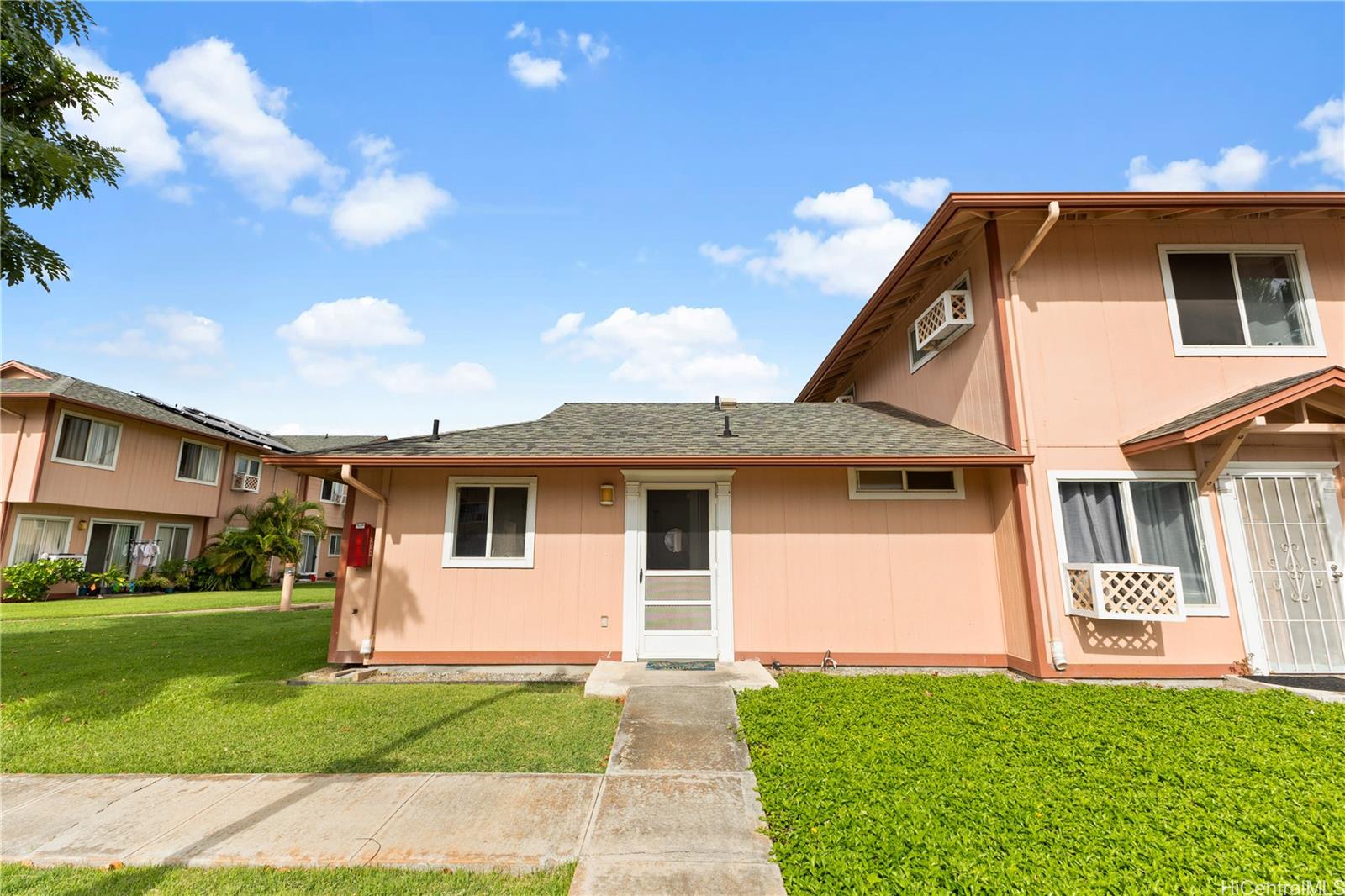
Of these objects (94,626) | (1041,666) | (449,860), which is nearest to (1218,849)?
(1041,666)

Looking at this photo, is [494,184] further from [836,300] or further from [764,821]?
[764,821]

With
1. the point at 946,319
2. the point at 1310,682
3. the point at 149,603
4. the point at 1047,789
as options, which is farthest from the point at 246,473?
the point at 1310,682

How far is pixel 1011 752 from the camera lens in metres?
3.85

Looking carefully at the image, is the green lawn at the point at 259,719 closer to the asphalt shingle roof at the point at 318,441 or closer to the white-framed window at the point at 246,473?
the white-framed window at the point at 246,473

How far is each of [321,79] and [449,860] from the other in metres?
10.7

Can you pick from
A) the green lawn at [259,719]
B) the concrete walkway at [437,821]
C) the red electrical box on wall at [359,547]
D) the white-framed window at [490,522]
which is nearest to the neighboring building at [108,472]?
the green lawn at [259,719]

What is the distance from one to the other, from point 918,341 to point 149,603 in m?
18.7

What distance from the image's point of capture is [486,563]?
6.75 m

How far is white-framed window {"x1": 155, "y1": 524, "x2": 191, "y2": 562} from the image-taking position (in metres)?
17.1

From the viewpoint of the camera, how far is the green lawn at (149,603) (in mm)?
11250

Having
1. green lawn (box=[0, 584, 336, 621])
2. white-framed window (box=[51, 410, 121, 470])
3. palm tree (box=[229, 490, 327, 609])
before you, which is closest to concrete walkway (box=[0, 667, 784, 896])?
green lawn (box=[0, 584, 336, 621])

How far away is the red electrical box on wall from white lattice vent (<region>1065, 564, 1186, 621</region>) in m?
8.49

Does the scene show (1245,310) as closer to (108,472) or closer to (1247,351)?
(1247,351)

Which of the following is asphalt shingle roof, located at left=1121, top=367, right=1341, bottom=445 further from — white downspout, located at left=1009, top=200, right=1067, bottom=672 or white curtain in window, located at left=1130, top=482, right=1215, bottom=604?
white downspout, located at left=1009, top=200, right=1067, bottom=672
